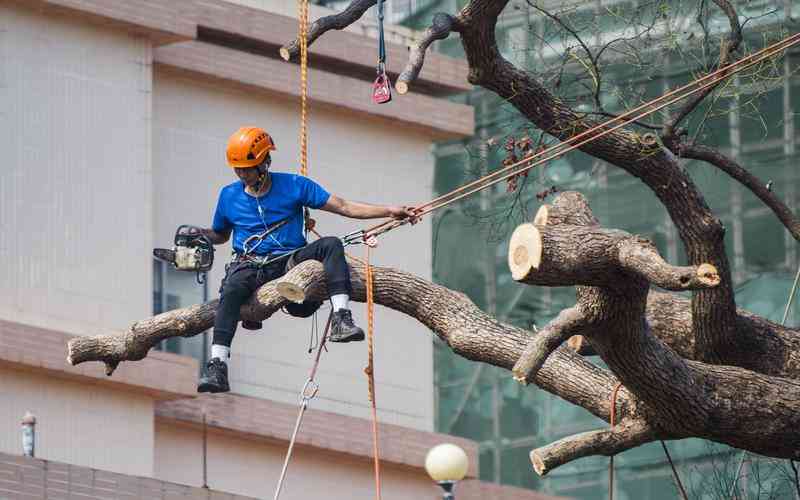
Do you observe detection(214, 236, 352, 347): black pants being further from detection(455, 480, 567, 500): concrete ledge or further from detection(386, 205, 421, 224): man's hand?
detection(455, 480, 567, 500): concrete ledge

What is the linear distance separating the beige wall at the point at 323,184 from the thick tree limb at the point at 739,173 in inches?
425

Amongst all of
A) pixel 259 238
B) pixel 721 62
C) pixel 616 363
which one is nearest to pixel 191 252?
pixel 259 238

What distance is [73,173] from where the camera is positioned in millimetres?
24984

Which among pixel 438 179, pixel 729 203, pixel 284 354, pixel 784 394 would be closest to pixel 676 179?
pixel 784 394

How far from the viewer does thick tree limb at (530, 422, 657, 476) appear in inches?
568

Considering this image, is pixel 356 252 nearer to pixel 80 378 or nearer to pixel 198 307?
pixel 80 378

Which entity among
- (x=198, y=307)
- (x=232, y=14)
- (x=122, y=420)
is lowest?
(x=122, y=420)

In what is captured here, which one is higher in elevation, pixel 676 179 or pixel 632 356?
pixel 676 179

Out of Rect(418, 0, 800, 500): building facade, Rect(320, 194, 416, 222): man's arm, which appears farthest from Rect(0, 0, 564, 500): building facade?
Rect(320, 194, 416, 222): man's arm

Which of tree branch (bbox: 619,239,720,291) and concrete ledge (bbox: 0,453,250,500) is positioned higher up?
tree branch (bbox: 619,239,720,291)

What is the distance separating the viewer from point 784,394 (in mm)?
14602

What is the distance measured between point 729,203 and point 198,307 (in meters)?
19.9

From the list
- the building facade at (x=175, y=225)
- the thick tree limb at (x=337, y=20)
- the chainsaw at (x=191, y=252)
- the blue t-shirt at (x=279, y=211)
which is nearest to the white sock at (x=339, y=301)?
the blue t-shirt at (x=279, y=211)

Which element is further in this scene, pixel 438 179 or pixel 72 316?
pixel 438 179
